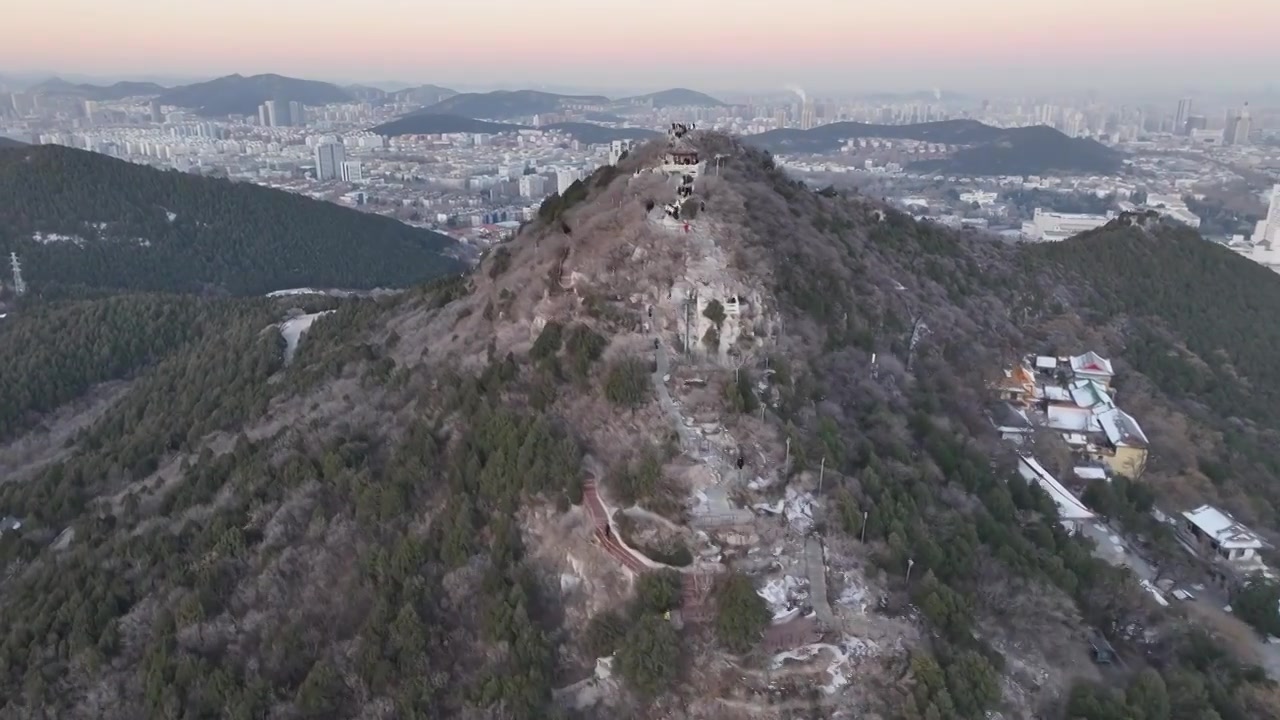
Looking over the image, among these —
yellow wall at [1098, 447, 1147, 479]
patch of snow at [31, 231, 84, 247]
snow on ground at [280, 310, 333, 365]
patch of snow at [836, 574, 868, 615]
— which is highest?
patch of snow at [31, 231, 84, 247]

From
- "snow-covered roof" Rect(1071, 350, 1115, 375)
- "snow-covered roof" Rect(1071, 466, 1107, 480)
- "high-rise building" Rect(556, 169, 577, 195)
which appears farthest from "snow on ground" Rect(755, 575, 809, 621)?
"high-rise building" Rect(556, 169, 577, 195)

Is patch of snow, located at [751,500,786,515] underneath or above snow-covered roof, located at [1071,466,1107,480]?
above

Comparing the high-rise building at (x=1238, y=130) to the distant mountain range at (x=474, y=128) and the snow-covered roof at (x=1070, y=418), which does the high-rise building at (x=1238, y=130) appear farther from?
the snow-covered roof at (x=1070, y=418)

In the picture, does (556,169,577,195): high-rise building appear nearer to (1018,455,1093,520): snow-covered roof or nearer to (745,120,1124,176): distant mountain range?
(745,120,1124,176): distant mountain range

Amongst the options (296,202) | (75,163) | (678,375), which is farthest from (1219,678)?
(75,163)

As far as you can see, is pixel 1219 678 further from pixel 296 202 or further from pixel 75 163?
pixel 75 163

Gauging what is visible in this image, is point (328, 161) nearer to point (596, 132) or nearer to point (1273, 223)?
point (596, 132)

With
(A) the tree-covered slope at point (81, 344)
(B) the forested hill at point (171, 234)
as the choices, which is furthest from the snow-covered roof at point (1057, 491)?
(B) the forested hill at point (171, 234)
